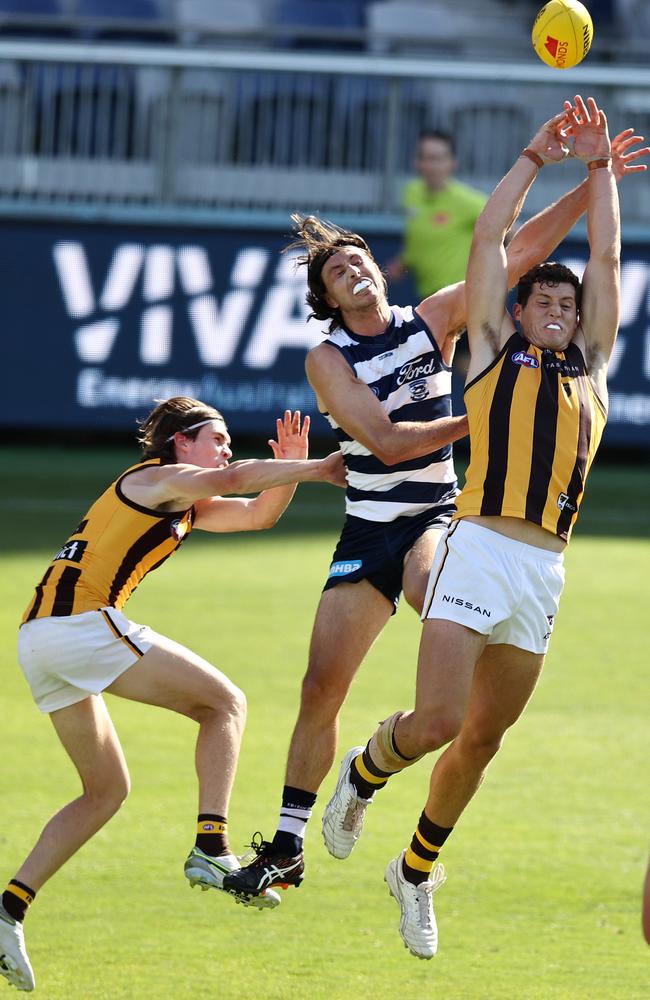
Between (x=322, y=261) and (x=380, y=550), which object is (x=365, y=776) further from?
(x=322, y=261)

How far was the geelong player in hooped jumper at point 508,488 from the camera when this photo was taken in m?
6.02

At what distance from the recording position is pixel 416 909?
6418mm

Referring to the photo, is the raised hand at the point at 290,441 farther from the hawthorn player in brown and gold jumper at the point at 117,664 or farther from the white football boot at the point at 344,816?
the white football boot at the point at 344,816

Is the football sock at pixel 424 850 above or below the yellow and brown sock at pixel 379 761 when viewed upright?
below

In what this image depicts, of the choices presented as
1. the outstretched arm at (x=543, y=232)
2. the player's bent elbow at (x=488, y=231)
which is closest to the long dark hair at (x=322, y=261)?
the outstretched arm at (x=543, y=232)

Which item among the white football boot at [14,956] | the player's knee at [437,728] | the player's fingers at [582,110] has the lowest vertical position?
the white football boot at [14,956]

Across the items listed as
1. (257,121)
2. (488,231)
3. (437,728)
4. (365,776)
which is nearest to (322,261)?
(488,231)

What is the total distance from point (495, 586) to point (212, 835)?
1570 mm

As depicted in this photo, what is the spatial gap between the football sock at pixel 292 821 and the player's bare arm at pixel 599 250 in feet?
7.05

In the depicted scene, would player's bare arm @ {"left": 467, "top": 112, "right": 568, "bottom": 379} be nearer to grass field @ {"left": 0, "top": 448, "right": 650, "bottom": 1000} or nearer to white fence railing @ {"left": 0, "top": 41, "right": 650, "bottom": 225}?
grass field @ {"left": 0, "top": 448, "right": 650, "bottom": 1000}

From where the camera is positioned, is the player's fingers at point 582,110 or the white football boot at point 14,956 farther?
the player's fingers at point 582,110

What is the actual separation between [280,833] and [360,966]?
69 centimetres

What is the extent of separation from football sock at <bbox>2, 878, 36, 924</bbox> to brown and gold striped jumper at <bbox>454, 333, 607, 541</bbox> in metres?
2.33

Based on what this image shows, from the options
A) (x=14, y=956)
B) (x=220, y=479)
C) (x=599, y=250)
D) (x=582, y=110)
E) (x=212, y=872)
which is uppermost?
(x=582, y=110)
